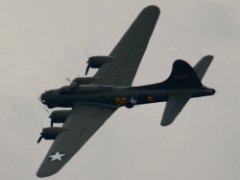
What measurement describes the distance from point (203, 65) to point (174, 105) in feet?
16.9

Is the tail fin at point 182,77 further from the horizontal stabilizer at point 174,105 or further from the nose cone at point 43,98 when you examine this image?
the nose cone at point 43,98

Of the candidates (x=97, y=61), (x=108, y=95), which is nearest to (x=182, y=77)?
(x=108, y=95)

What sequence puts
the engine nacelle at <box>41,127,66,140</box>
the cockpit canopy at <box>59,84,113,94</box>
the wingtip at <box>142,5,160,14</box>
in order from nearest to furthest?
the engine nacelle at <box>41,127,66,140</box> → the cockpit canopy at <box>59,84,113,94</box> → the wingtip at <box>142,5,160,14</box>

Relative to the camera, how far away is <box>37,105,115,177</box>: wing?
8984cm

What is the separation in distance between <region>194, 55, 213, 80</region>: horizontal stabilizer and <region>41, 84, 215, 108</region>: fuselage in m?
2.90

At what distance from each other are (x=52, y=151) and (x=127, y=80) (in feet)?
39.1

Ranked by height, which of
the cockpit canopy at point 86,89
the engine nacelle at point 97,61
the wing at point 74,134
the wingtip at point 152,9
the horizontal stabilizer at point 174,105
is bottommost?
the wing at point 74,134

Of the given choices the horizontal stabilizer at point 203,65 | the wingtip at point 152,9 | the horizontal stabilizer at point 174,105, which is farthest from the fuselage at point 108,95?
the wingtip at point 152,9

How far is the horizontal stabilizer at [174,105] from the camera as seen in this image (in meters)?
90.0

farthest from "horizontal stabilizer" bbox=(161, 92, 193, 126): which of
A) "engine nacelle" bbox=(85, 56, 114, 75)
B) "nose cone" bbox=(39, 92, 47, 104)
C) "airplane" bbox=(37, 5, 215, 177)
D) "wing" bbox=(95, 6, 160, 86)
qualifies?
"nose cone" bbox=(39, 92, 47, 104)

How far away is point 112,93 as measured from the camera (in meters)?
97.4

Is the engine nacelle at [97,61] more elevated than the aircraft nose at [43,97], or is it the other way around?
the engine nacelle at [97,61]

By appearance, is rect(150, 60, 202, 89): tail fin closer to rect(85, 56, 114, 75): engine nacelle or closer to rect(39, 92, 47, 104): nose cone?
rect(85, 56, 114, 75): engine nacelle

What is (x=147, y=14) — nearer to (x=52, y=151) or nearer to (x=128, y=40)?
(x=128, y=40)
